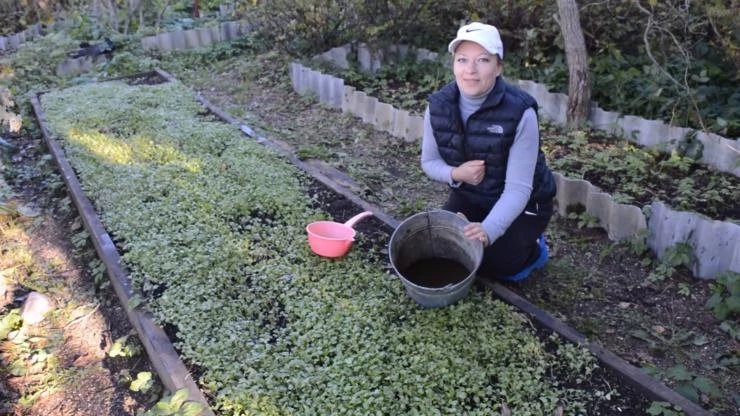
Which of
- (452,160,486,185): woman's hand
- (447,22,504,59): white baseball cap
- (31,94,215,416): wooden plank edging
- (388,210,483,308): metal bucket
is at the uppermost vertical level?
(447,22,504,59): white baseball cap

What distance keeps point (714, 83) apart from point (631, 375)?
3.22 m

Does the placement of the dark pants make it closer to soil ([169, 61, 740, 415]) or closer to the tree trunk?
soil ([169, 61, 740, 415])

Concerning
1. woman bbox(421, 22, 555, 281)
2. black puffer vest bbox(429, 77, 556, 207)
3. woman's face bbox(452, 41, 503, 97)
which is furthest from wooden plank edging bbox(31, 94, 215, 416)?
woman's face bbox(452, 41, 503, 97)

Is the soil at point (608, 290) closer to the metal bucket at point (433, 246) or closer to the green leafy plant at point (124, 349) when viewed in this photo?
the metal bucket at point (433, 246)

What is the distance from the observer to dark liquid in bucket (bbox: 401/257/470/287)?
321 cm

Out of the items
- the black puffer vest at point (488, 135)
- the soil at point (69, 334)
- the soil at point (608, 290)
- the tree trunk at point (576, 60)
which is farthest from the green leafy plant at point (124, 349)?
the tree trunk at point (576, 60)

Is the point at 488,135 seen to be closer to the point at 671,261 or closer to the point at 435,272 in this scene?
the point at 435,272

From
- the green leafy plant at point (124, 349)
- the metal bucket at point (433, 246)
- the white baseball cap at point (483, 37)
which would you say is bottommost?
the green leafy plant at point (124, 349)

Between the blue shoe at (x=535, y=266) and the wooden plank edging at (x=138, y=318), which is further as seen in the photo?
the blue shoe at (x=535, y=266)

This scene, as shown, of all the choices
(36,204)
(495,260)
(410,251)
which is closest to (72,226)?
(36,204)

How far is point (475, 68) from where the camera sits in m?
2.78

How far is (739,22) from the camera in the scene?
439cm

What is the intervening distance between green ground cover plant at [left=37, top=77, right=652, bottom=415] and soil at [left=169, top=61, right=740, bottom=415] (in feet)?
1.29

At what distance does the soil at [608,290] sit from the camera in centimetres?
277
